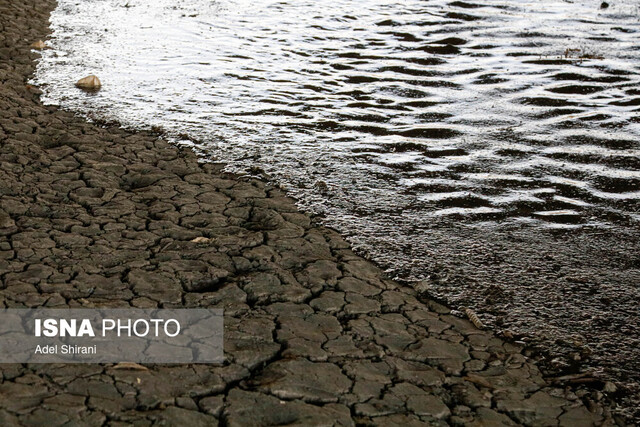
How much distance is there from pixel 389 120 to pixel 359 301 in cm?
311

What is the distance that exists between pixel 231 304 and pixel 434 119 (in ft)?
11.7

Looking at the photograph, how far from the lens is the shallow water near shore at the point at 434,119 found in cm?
437

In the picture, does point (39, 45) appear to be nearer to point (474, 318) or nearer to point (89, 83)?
point (89, 83)

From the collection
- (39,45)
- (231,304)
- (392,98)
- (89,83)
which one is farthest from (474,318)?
(39,45)

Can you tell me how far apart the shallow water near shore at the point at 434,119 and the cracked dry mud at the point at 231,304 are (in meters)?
0.35

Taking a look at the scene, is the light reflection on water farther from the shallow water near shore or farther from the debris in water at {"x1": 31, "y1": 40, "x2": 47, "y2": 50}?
the debris in water at {"x1": 31, "y1": 40, "x2": 47, "y2": 50}

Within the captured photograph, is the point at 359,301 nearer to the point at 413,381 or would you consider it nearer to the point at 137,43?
the point at 413,381

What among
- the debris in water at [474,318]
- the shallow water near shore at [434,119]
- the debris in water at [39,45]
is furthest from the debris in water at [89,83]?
the debris in water at [474,318]

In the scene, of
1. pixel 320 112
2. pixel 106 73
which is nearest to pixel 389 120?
pixel 320 112

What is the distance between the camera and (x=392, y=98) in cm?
735

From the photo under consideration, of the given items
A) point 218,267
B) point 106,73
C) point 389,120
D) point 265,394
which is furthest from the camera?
point 106,73

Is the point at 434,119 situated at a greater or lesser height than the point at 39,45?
lesser

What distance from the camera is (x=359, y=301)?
13.0ft

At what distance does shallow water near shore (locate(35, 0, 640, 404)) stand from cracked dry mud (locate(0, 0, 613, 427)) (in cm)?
35
